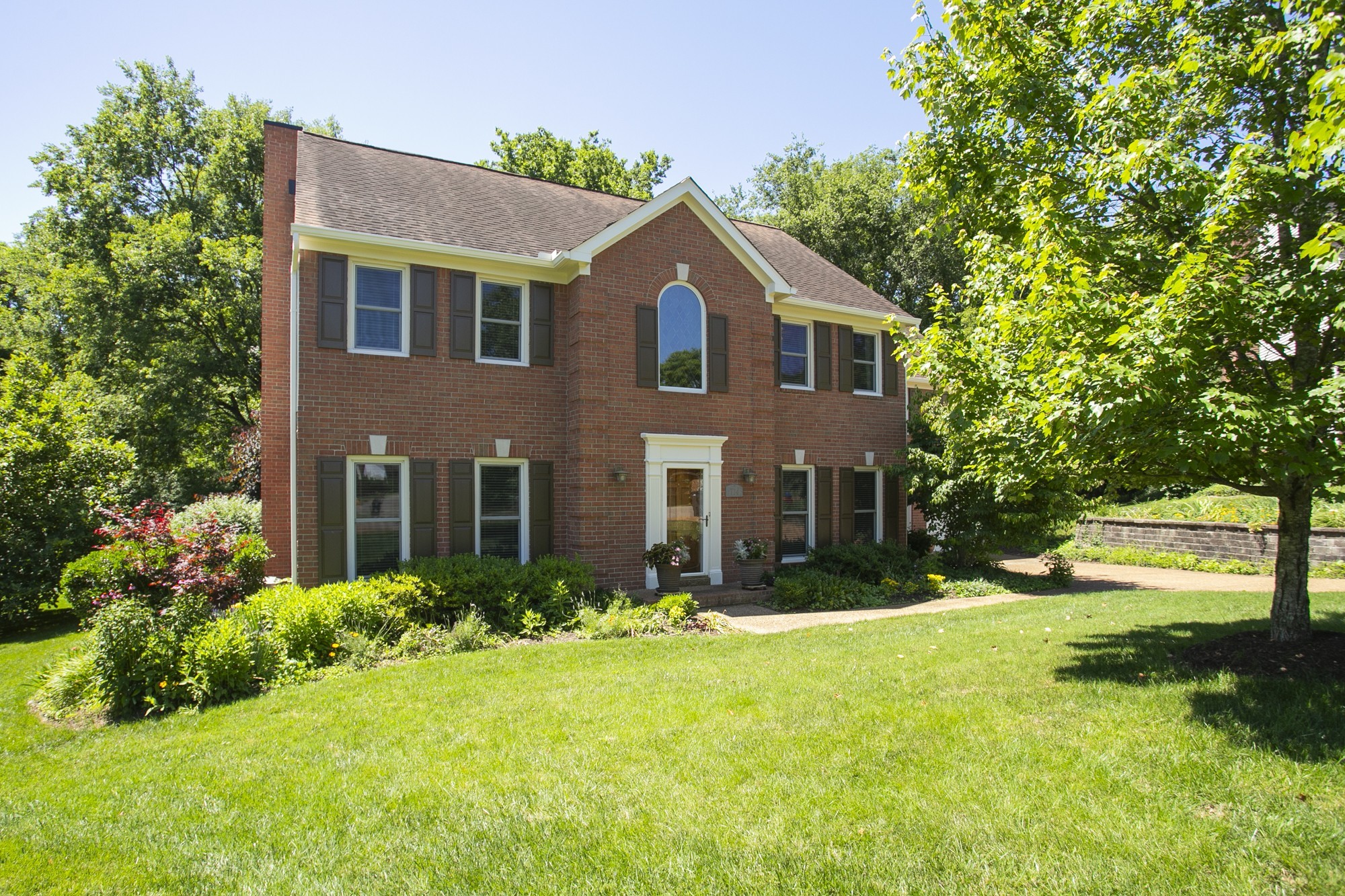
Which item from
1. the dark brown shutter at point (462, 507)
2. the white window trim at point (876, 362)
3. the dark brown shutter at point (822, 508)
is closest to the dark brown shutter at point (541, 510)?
the dark brown shutter at point (462, 507)

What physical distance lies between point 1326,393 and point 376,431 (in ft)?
34.7

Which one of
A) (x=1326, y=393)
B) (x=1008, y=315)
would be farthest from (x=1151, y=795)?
(x=1008, y=315)

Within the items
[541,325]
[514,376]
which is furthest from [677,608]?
[541,325]

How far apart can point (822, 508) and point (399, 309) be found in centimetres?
878

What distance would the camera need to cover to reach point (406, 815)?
416 centimetres

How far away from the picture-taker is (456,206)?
43.3ft

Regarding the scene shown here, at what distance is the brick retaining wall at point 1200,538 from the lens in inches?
570

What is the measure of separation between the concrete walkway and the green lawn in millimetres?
3443

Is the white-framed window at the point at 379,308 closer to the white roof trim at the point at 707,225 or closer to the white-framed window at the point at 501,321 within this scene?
the white-framed window at the point at 501,321

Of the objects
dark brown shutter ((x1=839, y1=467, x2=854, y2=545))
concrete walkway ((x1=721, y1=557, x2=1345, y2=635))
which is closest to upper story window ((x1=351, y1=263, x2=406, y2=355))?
concrete walkway ((x1=721, y1=557, x2=1345, y2=635))

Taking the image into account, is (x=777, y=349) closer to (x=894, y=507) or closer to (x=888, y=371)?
(x=888, y=371)

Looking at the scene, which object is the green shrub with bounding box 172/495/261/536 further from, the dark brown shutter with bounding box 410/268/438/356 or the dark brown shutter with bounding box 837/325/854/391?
the dark brown shutter with bounding box 837/325/854/391

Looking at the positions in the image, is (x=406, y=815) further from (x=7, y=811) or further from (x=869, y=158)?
(x=869, y=158)

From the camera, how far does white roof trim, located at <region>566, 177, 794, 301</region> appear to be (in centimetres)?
1210
